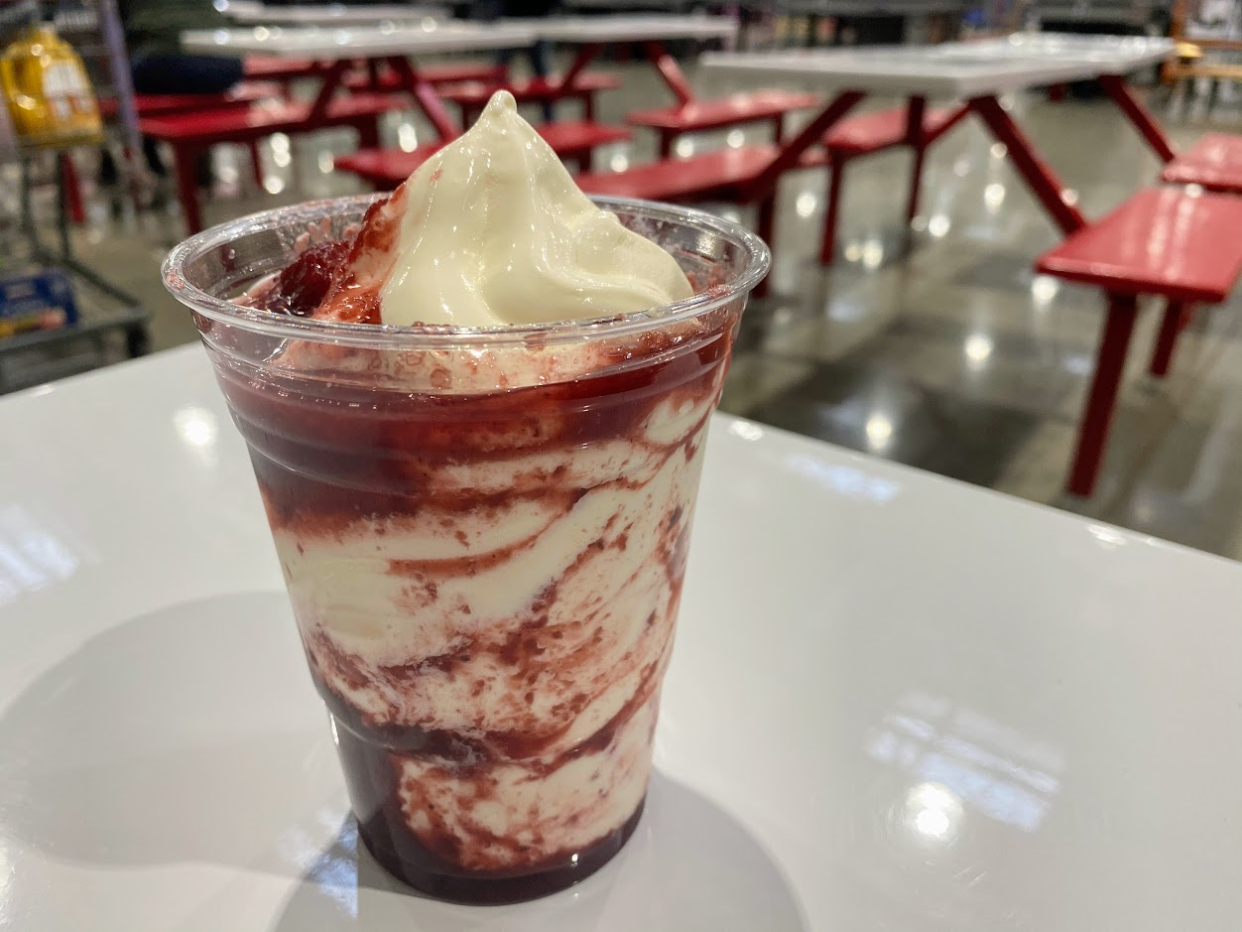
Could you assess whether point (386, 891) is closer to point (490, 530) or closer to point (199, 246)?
point (490, 530)

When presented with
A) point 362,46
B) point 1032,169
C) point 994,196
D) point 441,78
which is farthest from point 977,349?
point 441,78

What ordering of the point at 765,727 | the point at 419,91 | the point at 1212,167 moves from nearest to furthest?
the point at 765,727 → the point at 1212,167 → the point at 419,91

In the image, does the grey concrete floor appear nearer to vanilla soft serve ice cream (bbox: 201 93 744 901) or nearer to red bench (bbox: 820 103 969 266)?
red bench (bbox: 820 103 969 266)

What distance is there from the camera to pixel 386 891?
0.58 m

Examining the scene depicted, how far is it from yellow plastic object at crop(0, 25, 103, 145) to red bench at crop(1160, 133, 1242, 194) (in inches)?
135

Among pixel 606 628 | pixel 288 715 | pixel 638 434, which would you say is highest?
pixel 638 434

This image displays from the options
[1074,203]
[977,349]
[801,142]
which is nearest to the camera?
[1074,203]

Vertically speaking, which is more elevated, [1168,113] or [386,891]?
[386,891]

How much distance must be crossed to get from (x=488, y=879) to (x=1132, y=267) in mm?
2015

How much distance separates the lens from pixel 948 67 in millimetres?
2748

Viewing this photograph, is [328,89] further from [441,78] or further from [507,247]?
[507,247]

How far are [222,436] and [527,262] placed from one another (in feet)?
2.36

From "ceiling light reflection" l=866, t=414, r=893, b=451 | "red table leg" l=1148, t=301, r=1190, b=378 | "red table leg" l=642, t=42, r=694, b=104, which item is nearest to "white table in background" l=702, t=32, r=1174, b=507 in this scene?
"red table leg" l=1148, t=301, r=1190, b=378

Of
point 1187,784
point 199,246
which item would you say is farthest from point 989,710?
point 199,246
